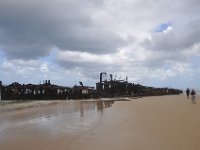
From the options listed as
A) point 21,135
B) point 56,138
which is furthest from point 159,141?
point 21,135

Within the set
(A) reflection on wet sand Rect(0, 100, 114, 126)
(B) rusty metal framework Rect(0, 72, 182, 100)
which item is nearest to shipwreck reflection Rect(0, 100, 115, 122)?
(A) reflection on wet sand Rect(0, 100, 114, 126)

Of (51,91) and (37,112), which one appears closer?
(37,112)

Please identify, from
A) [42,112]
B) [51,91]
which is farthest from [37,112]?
[51,91]

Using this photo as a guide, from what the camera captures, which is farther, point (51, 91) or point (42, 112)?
point (51, 91)

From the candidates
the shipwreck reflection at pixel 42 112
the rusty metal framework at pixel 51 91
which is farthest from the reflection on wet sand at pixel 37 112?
the rusty metal framework at pixel 51 91

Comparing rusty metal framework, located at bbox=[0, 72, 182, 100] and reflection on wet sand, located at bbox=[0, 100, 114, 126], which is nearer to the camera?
reflection on wet sand, located at bbox=[0, 100, 114, 126]

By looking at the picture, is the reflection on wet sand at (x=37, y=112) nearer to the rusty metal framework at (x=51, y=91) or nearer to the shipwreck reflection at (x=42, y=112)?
the shipwreck reflection at (x=42, y=112)

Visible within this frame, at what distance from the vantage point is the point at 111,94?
6406cm

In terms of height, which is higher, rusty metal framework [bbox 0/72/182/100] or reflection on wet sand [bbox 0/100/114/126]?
rusty metal framework [bbox 0/72/182/100]

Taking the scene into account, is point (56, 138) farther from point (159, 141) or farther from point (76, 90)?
point (76, 90)

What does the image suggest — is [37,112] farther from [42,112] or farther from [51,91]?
[51,91]

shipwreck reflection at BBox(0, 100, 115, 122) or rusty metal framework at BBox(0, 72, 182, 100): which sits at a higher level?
rusty metal framework at BBox(0, 72, 182, 100)

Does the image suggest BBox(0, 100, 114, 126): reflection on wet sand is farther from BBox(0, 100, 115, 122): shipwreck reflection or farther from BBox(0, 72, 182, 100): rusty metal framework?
BBox(0, 72, 182, 100): rusty metal framework

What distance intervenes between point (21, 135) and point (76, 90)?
46937 mm
